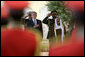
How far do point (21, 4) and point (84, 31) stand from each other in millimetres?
Answer: 190

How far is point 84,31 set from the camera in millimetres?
429

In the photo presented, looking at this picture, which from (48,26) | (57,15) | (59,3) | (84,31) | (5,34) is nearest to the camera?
(5,34)

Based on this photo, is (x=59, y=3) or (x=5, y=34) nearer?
(x=5, y=34)

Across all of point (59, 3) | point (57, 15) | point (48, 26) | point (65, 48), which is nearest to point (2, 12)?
point (65, 48)

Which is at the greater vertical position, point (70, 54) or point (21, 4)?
point (21, 4)

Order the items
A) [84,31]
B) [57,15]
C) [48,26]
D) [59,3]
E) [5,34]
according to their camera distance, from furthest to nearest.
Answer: [48,26] → [57,15] → [59,3] → [84,31] → [5,34]

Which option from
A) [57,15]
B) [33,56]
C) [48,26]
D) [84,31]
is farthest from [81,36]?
[48,26]


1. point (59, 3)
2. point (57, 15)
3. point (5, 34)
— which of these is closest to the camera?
point (5, 34)

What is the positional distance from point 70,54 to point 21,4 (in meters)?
0.15

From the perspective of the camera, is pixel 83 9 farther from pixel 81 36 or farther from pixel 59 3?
pixel 59 3

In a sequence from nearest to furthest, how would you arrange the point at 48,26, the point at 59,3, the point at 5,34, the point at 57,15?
the point at 5,34
the point at 59,3
the point at 57,15
the point at 48,26

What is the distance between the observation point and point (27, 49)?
32cm

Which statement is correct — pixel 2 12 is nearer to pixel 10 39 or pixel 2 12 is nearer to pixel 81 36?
pixel 10 39

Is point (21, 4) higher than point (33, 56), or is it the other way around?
point (21, 4)
